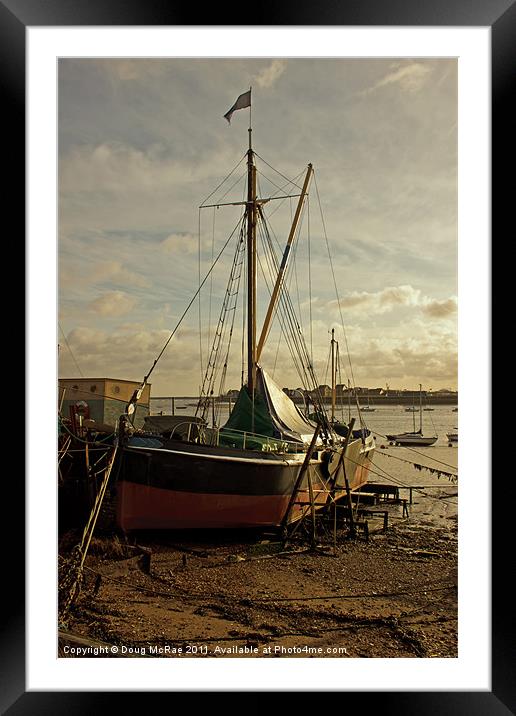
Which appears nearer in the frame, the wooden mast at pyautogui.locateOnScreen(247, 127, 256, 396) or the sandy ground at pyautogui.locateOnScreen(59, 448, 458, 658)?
Answer: the sandy ground at pyautogui.locateOnScreen(59, 448, 458, 658)

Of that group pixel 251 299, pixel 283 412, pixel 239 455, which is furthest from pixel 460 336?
pixel 283 412

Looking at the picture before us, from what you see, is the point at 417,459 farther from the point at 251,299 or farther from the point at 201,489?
the point at 201,489

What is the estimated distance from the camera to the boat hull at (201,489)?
6.68 metres

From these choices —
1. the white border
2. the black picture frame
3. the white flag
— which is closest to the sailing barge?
the white flag

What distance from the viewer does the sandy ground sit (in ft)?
14.3

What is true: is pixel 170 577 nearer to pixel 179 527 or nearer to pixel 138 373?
pixel 179 527

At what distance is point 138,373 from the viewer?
5.70m

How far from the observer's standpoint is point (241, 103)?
5047 millimetres

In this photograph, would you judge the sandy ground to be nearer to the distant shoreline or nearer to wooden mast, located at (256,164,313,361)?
the distant shoreline

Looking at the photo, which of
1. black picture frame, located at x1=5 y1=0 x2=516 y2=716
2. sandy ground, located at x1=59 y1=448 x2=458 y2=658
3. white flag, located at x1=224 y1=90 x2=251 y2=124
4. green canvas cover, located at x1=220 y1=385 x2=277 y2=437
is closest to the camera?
black picture frame, located at x1=5 y1=0 x2=516 y2=716

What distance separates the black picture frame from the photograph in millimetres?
446
